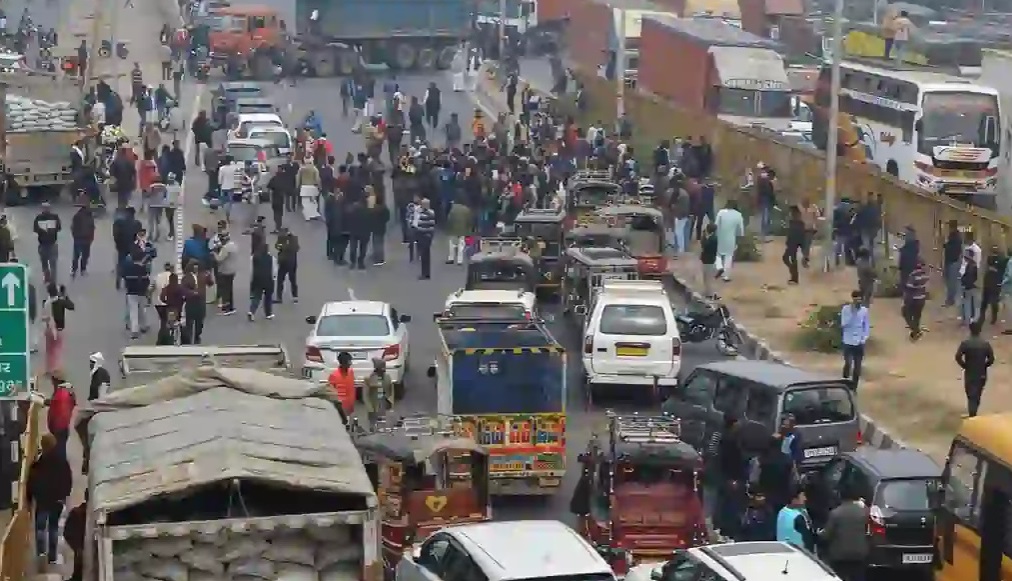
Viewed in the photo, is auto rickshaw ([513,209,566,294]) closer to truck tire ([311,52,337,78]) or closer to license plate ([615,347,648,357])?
license plate ([615,347,648,357])

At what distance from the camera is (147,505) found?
42.2 ft

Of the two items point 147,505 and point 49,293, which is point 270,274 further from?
point 147,505

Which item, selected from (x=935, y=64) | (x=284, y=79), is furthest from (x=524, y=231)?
(x=935, y=64)

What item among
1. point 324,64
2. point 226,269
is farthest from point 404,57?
point 226,269

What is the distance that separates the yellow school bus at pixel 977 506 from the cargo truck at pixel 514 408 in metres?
4.85

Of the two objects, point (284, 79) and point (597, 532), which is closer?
point (597, 532)

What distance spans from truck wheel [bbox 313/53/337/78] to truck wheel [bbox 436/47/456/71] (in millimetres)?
3788

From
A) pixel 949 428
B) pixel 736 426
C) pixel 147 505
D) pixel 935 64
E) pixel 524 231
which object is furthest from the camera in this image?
pixel 935 64

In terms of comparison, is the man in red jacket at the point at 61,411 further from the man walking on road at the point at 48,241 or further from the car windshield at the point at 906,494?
the man walking on road at the point at 48,241

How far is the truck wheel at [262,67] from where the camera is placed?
60.4 metres

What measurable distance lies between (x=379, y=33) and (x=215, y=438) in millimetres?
49675

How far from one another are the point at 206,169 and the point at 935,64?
117 feet

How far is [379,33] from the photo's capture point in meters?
62.4

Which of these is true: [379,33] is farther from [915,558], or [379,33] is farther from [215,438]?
[215,438]
